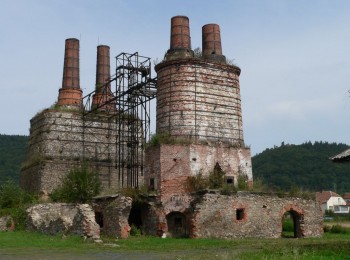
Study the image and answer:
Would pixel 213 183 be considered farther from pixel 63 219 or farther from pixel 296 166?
pixel 296 166

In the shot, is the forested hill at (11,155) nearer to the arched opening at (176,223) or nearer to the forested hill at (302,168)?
the forested hill at (302,168)

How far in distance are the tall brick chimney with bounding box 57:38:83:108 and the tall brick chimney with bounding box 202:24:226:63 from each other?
36.7 ft

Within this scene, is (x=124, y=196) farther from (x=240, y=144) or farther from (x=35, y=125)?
(x=35, y=125)

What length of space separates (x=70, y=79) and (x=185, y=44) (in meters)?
11.3

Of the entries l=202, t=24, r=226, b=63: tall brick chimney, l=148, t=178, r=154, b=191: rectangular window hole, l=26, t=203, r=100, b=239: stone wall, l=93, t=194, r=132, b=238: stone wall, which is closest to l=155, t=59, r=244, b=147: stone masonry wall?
l=202, t=24, r=226, b=63: tall brick chimney

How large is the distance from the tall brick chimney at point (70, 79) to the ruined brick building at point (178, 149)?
1.12 metres

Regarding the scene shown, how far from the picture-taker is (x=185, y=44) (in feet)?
87.7

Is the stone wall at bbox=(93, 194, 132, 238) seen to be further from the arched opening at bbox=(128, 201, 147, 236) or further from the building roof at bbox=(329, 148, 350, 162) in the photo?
the building roof at bbox=(329, 148, 350, 162)

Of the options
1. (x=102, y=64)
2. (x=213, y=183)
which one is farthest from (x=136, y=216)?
(x=102, y=64)

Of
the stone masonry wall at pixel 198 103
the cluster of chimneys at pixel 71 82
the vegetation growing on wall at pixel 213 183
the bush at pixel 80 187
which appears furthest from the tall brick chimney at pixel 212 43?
the cluster of chimneys at pixel 71 82

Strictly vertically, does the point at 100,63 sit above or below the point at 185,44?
above

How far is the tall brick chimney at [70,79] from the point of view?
3450cm

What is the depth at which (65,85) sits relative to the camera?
34656mm

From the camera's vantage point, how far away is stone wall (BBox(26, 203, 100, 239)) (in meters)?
20.9
